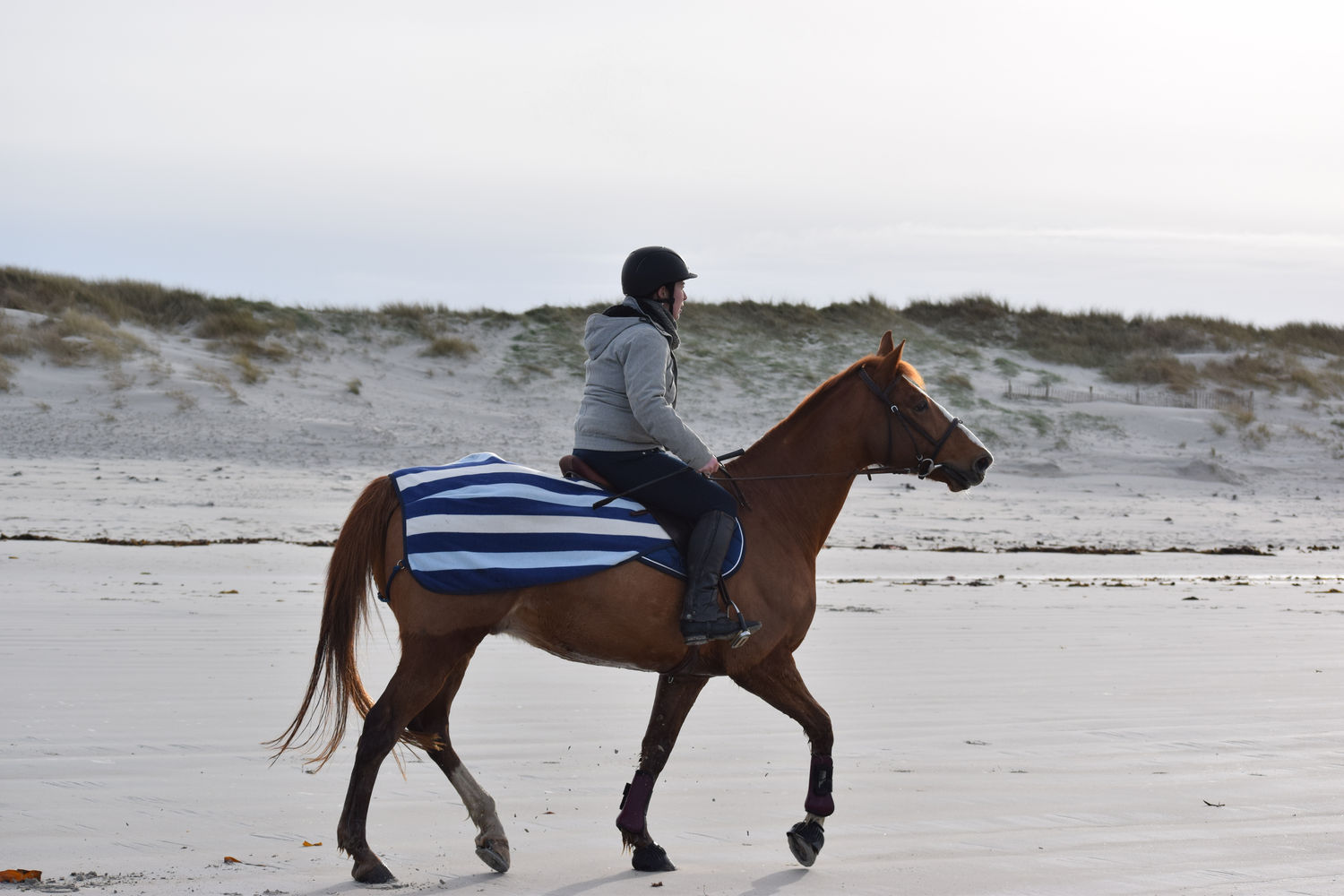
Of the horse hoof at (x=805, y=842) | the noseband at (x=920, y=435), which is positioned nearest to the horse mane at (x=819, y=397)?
the noseband at (x=920, y=435)

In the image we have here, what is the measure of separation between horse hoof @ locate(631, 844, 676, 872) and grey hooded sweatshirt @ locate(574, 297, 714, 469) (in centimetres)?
149

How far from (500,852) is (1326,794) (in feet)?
12.5

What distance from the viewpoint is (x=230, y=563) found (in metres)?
13.5

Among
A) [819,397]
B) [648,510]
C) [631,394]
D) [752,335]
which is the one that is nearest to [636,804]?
[648,510]

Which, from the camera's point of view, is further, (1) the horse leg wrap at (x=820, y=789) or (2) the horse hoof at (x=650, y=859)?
(1) the horse leg wrap at (x=820, y=789)

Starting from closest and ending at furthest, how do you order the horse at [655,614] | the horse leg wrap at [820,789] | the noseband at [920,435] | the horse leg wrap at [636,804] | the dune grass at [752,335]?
the horse at [655,614]
the horse leg wrap at [636,804]
the horse leg wrap at [820,789]
the noseband at [920,435]
the dune grass at [752,335]

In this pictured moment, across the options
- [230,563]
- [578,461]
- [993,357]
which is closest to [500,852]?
[578,461]

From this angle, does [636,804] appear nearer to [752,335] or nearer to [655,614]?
[655,614]

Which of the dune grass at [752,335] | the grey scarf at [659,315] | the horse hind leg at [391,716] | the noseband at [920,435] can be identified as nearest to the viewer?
the horse hind leg at [391,716]

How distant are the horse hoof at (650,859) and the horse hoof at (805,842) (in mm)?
473

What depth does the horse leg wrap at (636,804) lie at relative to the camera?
503 centimetres

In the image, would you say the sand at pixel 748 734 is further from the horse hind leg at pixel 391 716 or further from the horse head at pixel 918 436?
the horse head at pixel 918 436

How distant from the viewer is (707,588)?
5.03 meters

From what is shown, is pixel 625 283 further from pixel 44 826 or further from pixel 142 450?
pixel 142 450
